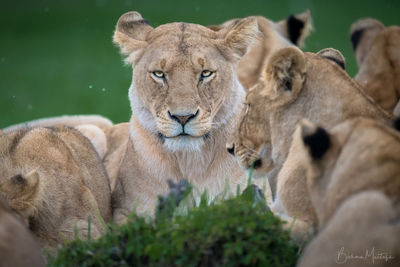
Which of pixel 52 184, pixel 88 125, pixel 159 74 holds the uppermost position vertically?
pixel 159 74

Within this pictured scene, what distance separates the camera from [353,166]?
11.5 feet

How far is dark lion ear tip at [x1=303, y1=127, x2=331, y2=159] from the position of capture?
11.8 feet

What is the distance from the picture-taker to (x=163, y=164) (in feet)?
18.5

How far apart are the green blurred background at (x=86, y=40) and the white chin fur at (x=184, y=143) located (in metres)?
7.53

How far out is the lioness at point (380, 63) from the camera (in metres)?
6.70

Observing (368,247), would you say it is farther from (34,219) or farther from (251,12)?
(251,12)

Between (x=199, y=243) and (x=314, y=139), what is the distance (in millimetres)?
777

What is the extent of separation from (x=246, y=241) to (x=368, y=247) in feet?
2.17

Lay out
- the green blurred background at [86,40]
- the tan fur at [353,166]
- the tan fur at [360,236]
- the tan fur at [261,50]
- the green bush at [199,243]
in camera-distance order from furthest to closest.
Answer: the green blurred background at [86,40]
the tan fur at [261,50]
the green bush at [199,243]
the tan fur at [353,166]
the tan fur at [360,236]

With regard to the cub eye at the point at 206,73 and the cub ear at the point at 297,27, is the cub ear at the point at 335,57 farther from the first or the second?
the cub ear at the point at 297,27

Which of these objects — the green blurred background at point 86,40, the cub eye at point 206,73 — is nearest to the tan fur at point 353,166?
the cub eye at point 206,73

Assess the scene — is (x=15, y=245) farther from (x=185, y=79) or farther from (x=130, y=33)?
(x=130, y=33)

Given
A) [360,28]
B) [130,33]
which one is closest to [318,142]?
[130,33]

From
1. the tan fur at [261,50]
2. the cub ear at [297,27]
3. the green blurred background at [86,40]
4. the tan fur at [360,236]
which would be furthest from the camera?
A: the green blurred background at [86,40]
